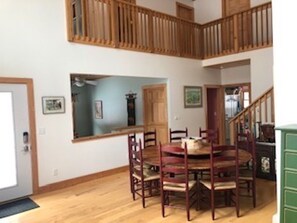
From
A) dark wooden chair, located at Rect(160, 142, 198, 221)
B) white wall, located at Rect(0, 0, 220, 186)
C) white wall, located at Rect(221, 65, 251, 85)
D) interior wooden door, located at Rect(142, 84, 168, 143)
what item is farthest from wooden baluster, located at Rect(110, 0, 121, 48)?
white wall, located at Rect(221, 65, 251, 85)

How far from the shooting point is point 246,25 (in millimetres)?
6348

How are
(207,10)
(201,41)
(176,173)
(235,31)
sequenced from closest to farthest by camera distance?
(176,173), (235,31), (201,41), (207,10)

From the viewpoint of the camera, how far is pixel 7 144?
3.94 meters

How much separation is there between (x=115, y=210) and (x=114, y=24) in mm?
3665

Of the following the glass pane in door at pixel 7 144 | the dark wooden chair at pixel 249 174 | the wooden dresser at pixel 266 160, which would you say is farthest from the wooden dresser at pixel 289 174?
the glass pane in door at pixel 7 144

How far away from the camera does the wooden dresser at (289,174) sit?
2311 mm

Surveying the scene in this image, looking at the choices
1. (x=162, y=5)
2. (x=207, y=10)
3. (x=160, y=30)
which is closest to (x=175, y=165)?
(x=160, y=30)

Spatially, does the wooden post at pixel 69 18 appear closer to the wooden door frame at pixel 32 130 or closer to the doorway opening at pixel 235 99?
the wooden door frame at pixel 32 130

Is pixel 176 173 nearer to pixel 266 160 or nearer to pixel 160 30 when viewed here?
pixel 266 160

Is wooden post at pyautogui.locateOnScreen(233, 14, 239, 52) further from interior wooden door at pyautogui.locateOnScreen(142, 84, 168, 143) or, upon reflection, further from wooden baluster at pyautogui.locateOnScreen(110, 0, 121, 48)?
wooden baluster at pyautogui.locateOnScreen(110, 0, 121, 48)

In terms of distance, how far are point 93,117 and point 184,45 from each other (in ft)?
14.7

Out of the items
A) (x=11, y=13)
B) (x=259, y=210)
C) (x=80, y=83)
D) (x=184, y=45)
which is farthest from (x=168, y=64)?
(x=259, y=210)

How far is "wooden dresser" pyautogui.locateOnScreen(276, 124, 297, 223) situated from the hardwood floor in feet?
2.19

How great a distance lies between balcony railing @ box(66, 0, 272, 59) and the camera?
507 cm
